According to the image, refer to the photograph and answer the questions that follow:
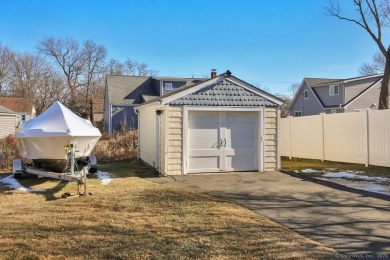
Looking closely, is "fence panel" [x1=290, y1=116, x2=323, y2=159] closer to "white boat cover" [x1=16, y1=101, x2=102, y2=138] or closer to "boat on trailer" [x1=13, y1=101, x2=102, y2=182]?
"boat on trailer" [x1=13, y1=101, x2=102, y2=182]

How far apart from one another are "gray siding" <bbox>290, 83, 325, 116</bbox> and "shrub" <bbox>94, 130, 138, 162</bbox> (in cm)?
2265

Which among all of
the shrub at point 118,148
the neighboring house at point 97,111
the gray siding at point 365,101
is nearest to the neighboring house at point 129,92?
the neighboring house at point 97,111

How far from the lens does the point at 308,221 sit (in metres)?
6.04

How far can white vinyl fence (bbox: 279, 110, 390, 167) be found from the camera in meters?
12.4

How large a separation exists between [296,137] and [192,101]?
7850mm

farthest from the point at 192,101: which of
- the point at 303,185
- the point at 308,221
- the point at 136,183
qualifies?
the point at 308,221

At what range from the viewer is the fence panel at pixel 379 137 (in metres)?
12.1

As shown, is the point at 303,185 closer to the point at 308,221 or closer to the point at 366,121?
the point at 308,221

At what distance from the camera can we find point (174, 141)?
11062mm

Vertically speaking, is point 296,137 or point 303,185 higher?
point 296,137

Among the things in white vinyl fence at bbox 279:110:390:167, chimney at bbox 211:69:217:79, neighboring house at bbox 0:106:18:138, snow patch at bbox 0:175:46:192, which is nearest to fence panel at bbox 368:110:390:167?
white vinyl fence at bbox 279:110:390:167

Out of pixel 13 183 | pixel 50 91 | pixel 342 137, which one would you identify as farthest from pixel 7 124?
pixel 342 137

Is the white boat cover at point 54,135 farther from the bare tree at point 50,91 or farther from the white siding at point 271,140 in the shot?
the bare tree at point 50,91

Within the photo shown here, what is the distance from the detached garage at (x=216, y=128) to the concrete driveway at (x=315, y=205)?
0.60 meters
